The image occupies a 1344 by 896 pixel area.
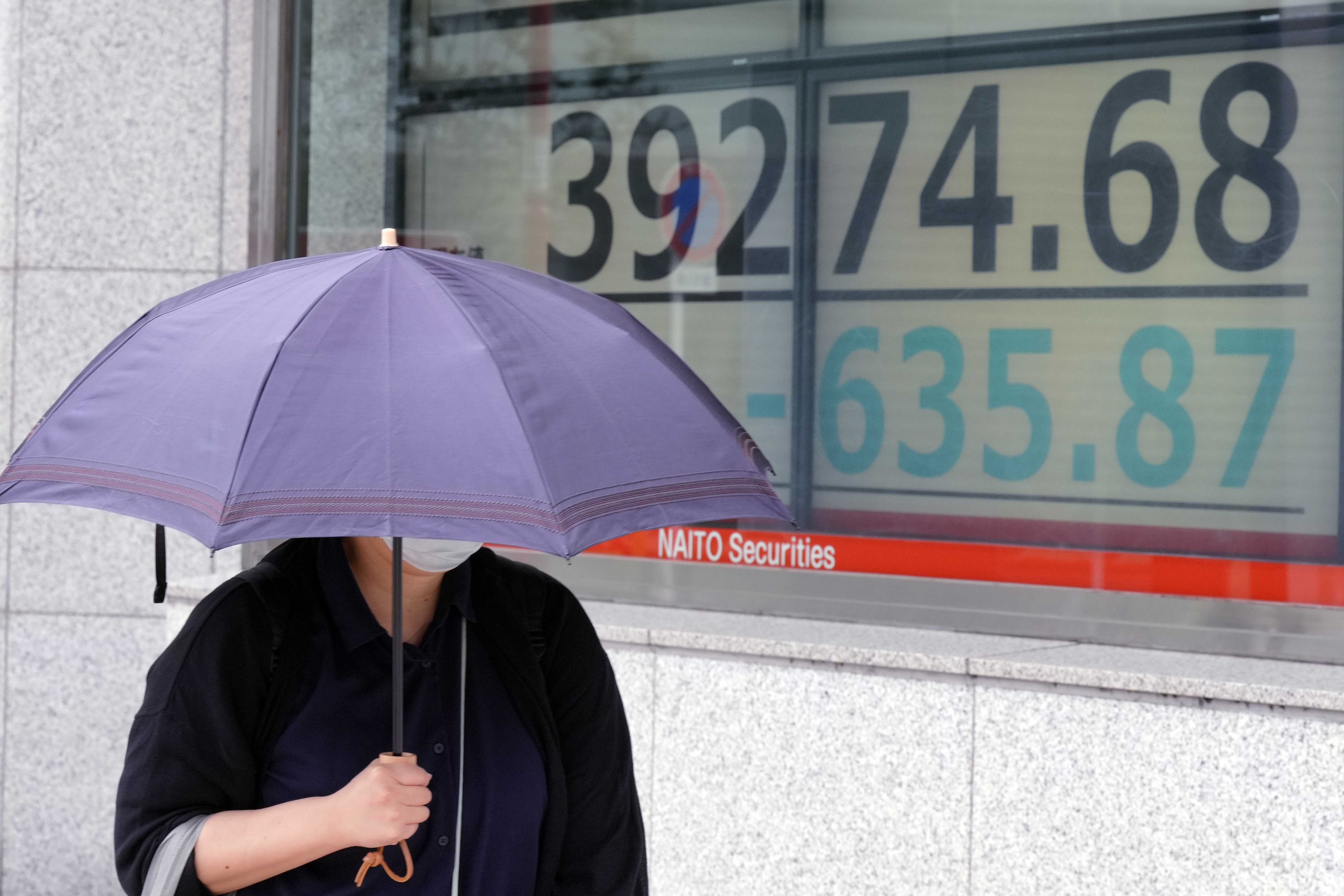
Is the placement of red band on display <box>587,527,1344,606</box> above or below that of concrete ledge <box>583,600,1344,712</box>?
above

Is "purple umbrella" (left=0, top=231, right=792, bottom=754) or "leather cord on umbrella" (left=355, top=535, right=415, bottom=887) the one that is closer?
"purple umbrella" (left=0, top=231, right=792, bottom=754)

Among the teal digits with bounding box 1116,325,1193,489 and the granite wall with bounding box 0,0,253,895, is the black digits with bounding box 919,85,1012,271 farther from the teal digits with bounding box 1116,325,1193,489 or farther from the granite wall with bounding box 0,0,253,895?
the granite wall with bounding box 0,0,253,895

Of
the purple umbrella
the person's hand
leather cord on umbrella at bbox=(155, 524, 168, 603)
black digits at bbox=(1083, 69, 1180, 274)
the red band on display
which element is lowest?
the person's hand

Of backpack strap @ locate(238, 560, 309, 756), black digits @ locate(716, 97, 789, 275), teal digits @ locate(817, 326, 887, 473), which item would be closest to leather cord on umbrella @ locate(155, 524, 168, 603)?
backpack strap @ locate(238, 560, 309, 756)

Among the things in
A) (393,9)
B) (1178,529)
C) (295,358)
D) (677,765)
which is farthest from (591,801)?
(393,9)

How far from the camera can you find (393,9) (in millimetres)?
5852

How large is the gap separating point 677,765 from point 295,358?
10.8 feet

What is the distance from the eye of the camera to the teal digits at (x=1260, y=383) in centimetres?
444

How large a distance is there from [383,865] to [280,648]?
1.16ft

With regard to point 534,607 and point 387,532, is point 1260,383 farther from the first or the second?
point 387,532

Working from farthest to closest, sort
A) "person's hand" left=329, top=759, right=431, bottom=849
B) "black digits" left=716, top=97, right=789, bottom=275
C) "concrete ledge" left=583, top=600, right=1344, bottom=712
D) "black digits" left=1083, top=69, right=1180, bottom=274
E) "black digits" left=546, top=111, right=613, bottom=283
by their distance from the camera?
"black digits" left=546, top=111, right=613, bottom=283 < "black digits" left=716, top=97, right=789, bottom=275 < "black digits" left=1083, top=69, right=1180, bottom=274 < "concrete ledge" left=583, top=600, right=1344, bottom=712 < "person's hand" left=329, top=759, right=431, bottom=849

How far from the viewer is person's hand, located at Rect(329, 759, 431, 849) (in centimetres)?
192

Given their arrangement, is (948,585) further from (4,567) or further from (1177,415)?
(4,567)

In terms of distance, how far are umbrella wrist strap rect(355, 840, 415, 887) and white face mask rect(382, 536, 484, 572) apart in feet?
1.31
